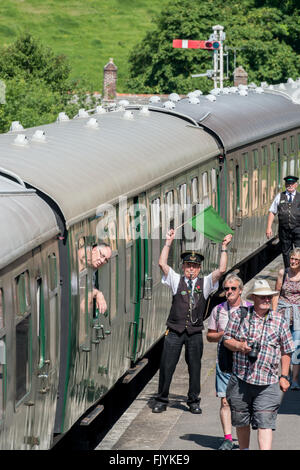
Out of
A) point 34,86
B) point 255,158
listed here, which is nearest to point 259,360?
point 255,158

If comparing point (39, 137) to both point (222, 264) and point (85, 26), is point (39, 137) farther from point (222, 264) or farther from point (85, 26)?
point (85, 26)

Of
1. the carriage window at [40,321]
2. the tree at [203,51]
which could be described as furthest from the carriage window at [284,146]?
the tree at [203,51]

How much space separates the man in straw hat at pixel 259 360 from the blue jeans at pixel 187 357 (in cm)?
262

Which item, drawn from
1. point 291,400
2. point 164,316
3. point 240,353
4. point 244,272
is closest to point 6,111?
point 244,272

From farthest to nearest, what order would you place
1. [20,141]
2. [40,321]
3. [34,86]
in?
[34,86], [20,141], [40,321]

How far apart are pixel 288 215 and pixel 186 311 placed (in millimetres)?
6063

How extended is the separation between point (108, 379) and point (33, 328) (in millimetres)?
3003

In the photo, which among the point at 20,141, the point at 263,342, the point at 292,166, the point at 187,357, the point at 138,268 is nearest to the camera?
the point at 263,342

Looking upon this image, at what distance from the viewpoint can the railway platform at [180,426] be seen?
11.1 m

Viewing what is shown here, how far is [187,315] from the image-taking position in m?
12.2

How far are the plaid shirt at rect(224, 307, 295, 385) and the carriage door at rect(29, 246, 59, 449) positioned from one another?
143 centimetres

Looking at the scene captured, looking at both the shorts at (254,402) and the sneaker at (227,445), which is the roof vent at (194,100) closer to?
the sneaker at (227,445)

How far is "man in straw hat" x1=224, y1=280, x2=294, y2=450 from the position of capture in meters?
9.36

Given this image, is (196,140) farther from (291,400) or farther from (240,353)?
(240,353)
